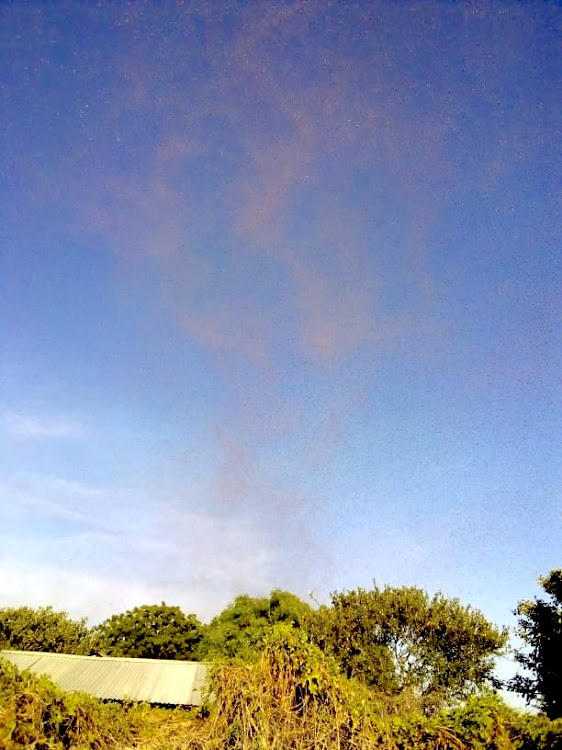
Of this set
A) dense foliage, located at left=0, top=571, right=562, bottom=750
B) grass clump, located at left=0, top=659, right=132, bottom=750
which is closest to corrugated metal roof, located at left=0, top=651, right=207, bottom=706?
dense foliage, located at left=0, top=571, right=562, bottom=750

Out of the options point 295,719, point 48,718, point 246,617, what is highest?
point 246,617

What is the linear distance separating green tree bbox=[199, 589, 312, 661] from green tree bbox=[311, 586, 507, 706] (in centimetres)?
1703

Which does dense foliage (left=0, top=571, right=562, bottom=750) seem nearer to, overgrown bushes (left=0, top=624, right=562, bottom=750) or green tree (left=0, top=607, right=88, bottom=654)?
overgrown bushes (left=0, top=624, right=562, bottom=750)

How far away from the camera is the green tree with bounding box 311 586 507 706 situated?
3200 centimetres

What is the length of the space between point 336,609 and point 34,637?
108ft

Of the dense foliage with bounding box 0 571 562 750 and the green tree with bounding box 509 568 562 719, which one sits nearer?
the dense foliage with bounding box 0 571 562 750

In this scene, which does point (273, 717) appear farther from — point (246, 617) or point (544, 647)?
point (246, 617)

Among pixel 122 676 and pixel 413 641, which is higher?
pixel 413 641

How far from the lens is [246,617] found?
53.8 m

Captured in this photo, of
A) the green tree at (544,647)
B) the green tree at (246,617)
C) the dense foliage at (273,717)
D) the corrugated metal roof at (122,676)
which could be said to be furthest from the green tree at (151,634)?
the dense foliage at (273,717)

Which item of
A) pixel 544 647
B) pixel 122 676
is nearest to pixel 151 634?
pixel 122 676

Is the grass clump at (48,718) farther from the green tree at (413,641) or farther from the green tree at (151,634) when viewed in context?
the green tree at (151,634)

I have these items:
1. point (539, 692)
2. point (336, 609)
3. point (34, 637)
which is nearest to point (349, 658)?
point (336, 609)

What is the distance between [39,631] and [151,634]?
11928 mm
